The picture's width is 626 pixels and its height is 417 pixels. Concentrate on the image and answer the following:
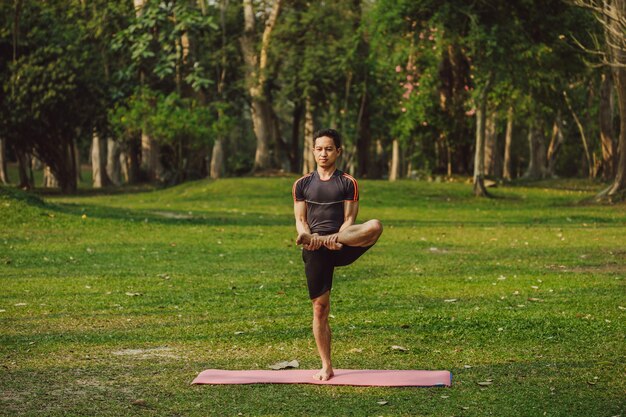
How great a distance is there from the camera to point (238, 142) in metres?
81.6

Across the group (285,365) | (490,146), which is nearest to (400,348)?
(285,365)

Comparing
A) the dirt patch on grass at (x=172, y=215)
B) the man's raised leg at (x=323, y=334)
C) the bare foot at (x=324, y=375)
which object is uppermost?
the man's raised leg at (x=323, y=334)

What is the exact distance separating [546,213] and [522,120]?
27105 mm

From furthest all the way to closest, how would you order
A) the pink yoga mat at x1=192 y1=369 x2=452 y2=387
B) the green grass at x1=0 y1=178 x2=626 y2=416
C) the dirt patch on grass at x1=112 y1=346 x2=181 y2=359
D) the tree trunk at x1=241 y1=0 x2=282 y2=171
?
1. the tree trunk at x1=241 y1=0 x2=282 y2=171
2. the dirt patch on grass at x1=112 y1=346 x2=181 y2=359
3. the pink yoga mat at x1=192 y1=369 x2=452 y2=387
4. the green grass at x1=0 y1=178 x2=626 y2=416

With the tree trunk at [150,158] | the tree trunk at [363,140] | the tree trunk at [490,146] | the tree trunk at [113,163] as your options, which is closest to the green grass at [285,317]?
the tree trunk at [150,158]

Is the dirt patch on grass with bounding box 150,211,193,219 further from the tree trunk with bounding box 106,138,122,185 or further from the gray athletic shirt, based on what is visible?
the tree trunk with bounding box 106,138,122,185

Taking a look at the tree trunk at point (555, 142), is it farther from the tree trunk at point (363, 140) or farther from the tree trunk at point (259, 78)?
the tree trunk at point (259, 78)

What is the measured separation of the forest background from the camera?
33.6m

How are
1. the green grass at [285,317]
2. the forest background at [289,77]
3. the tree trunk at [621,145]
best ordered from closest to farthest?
1. the green grass at [285,317]
2. the tree trunk at [621,145]
3. the forest background at [289,77]

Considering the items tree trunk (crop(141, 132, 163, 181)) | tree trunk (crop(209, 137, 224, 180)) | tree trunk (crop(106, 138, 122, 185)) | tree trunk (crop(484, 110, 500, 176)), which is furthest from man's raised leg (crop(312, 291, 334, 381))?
tree trunk (crop(106, 138, 122, 185))

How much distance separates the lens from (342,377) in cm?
858

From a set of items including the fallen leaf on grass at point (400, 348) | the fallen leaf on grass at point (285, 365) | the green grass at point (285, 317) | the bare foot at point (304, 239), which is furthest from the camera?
the fallen leaf on grass at point (400, 348)

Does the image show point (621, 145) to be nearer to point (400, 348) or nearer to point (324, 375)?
point (400, 348)

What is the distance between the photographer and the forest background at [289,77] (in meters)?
33.6
